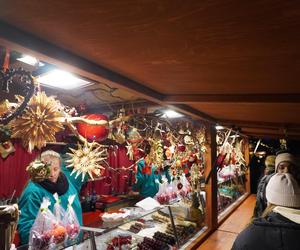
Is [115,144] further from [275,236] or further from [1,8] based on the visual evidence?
[1,8]

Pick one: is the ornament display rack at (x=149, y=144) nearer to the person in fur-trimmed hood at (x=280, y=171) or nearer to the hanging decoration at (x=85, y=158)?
the hanging decoration at (x=85, y=158)

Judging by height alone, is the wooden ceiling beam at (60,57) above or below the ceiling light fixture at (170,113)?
below

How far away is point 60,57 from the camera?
1252 mm

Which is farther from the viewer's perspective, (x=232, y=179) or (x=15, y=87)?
(x=232, y=179)

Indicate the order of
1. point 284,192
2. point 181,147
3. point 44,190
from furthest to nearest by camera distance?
point 181,147, point 44,190, point 284,192

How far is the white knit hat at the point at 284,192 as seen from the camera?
6.68 feet

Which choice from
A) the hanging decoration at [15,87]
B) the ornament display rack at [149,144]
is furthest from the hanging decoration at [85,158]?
the hanging decoration at [15,87]

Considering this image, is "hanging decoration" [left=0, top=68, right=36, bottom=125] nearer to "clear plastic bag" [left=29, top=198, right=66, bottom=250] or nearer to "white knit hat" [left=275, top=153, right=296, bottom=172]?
"clear plastic bag" [left=29, top=198, right=66, bottom=250]

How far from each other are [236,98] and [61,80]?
4.86 feet

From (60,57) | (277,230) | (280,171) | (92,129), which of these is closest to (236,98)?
(277,230)

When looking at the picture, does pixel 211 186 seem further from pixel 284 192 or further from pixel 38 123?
pixel 38 123

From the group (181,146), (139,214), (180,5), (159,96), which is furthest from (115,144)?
(180,5)

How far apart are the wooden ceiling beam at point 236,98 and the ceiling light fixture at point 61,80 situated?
0.79m

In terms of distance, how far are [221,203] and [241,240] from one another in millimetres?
4076
